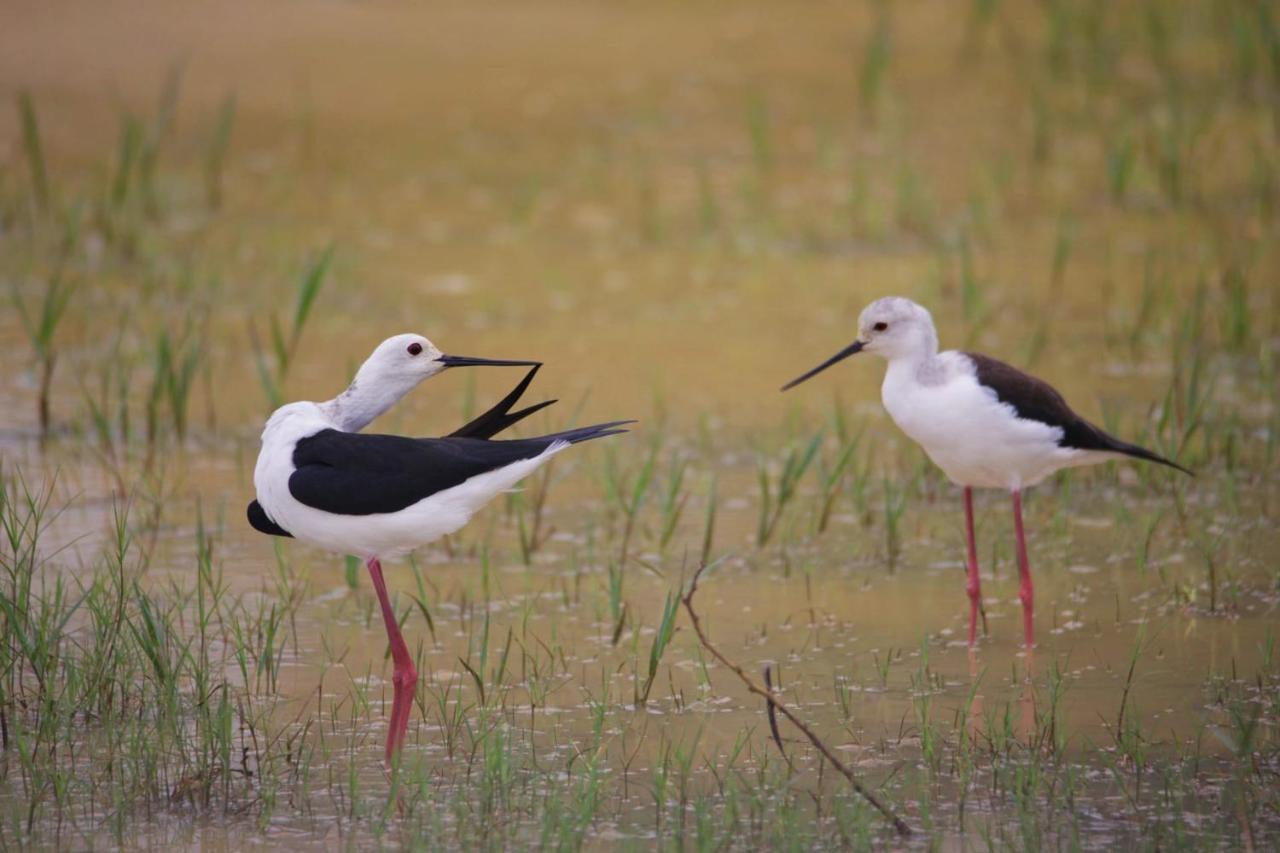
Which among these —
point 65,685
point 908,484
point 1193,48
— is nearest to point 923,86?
point 1193,48

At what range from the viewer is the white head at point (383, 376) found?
5129 millimetres

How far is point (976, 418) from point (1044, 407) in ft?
0.67

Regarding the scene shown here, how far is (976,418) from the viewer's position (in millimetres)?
5691

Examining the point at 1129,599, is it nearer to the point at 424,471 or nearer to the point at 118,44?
the point at 424,471

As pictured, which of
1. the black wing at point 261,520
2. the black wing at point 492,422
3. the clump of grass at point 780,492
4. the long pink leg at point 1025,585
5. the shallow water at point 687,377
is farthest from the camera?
the clump of grass at point 780,492

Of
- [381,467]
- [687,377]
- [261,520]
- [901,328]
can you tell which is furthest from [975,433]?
[687,377]

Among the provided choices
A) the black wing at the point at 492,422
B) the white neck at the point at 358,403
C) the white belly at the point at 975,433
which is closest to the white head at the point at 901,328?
the white belly at the point at 975,433

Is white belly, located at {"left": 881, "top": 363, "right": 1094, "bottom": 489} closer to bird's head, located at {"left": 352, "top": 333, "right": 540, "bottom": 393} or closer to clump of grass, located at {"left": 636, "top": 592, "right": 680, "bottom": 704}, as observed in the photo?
clump of grass, located at {"left": 636, "top": 592, "right": 680, "bottom": 704}

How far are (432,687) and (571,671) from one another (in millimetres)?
399

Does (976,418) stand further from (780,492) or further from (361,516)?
(361,516)

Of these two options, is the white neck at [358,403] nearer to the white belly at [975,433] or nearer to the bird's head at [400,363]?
the bird's head at [400,363]

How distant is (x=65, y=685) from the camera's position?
4906mm

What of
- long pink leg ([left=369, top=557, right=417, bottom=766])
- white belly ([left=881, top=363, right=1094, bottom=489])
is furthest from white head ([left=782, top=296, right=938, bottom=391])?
long pink leg ([left=369, top=557, right=417, bottom=766])

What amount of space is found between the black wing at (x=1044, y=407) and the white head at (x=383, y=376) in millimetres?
1467
